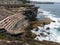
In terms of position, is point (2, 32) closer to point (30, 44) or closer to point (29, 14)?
point (30, 44)

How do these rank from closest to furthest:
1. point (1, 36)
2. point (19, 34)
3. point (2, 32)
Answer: point (1, 36) < point (2, 32) < point (19, 34)

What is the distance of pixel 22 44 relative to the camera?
28.2 metres

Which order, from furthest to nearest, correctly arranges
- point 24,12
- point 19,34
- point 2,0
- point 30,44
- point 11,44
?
point 2,0
point 24,12
point 19,34
point 30,44
point 11,44

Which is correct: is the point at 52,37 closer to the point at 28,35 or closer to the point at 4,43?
the point at 28,35

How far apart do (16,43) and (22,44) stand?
2.61ft

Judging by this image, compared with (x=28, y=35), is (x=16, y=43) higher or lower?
higher

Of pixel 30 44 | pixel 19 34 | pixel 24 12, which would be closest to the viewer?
pixel 30 44

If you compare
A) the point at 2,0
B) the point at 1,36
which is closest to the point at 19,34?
the point at 1,36

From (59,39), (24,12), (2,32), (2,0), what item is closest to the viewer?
(2,32)

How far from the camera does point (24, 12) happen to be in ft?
265

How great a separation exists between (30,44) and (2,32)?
7.81 m

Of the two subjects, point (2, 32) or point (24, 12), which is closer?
point (2, 32)

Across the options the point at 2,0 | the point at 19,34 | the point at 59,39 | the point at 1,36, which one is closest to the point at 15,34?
the point at 19,34

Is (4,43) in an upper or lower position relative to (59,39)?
upper
